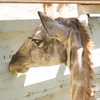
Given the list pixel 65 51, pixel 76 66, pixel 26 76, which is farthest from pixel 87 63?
pixel 26 76

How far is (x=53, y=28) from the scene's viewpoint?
4.60 ft

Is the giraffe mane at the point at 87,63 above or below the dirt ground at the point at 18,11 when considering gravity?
below

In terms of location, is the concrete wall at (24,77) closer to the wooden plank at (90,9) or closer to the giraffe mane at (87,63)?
the wooden plank at (90,9)

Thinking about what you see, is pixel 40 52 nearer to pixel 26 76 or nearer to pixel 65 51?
pixel 65 51

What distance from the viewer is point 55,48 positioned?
170cm

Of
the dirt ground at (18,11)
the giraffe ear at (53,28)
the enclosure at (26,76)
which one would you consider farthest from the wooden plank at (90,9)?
the giraffe ear at (53,28)

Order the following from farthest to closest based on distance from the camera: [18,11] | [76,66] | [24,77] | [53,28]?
[18,11] < [24,77] < [76,66] < [53,28]

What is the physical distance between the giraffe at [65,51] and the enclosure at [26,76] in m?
0.21

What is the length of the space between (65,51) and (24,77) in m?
0.68

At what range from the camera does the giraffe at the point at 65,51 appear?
1450mm

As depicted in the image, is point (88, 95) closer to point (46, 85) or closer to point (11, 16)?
point (46, 85)

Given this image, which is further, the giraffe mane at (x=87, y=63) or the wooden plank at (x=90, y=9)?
the wooden plank at (x=90, y=9)

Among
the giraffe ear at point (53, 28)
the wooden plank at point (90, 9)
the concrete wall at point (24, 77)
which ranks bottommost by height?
the concrete wall at point (24, 77)

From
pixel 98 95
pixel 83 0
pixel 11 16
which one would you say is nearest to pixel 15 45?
pixel 11 16
